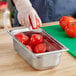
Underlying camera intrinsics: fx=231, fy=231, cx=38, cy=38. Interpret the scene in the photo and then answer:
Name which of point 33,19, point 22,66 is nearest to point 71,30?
point 33,19

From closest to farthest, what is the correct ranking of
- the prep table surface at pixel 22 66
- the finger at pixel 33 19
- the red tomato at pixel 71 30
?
the prep table surface at pixel 22 66 → the finger at pixel 33 19 → the red tomato at pixel 71 30

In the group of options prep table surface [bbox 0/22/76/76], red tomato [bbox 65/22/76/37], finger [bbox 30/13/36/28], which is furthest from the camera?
red tomato [bbox 65/22/76/37]

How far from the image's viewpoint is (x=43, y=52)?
904mm

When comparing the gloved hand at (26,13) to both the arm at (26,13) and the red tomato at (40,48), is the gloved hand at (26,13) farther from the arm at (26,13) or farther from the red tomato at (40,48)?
the red tomato at (40,48)

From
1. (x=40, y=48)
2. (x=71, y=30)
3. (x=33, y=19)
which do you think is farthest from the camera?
(x=71, y=30)

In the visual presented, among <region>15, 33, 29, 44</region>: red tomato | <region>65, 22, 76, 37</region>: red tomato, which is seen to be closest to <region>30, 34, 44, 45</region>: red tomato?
<region>15, 33, 29, 44</region>: red tomato

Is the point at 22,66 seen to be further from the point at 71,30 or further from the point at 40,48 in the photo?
the point at 71,30

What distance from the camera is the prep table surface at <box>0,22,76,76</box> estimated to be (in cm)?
88

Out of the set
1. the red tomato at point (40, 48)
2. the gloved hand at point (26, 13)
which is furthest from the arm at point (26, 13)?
the red tomato at point (40, 48)

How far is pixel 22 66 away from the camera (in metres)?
0.93

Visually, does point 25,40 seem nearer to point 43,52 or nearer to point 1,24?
point 43,52

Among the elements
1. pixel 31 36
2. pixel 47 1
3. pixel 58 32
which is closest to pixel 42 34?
pixel 31 36

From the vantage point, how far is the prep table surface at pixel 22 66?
0.88 m

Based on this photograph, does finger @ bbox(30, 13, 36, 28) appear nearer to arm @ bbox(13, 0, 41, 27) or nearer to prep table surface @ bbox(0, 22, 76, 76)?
arm @ bbox(13, 0, 41, 27)
